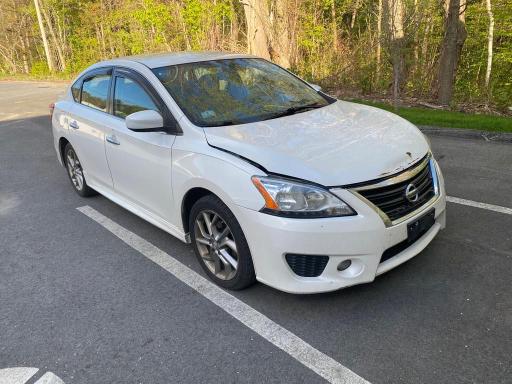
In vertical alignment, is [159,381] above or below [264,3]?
below

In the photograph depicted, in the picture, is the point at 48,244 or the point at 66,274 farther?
the point at 48,244

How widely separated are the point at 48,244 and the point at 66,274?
0.75 m

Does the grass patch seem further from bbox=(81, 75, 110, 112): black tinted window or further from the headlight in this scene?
bbox=(81, 75, 110, 112): black tinted window

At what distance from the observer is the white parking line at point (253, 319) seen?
2553 mm

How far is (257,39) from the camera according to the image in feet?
39.8

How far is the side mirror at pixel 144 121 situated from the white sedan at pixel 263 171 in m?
0.01

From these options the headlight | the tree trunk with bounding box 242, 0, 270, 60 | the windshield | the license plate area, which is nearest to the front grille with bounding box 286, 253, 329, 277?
the headlight

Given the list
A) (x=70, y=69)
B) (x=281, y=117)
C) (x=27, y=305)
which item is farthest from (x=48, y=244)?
(x=70, y=69)

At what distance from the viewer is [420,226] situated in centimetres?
309

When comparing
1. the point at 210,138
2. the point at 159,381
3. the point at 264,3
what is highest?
the point at 264,3

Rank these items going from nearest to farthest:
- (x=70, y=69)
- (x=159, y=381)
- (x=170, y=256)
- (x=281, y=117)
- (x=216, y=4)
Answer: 1. (x=159, y=381)
2. (x=281, y=117)
3. (x=170, y=256)
4. (x=216, y=4)
5. (x=70, y=69)

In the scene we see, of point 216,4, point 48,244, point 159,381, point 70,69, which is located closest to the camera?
point 159,381

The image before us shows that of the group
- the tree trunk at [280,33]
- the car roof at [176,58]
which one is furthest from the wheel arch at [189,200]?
the tree trunk at [280,33]

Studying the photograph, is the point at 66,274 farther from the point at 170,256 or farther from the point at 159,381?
the point at 159,381
